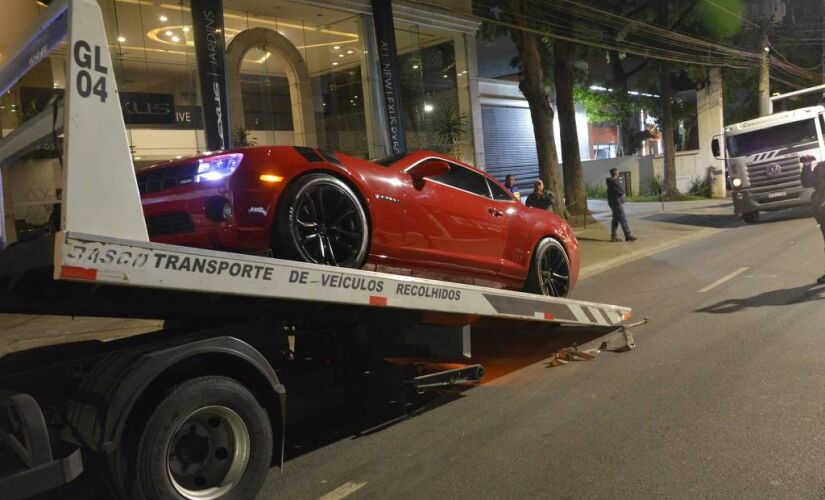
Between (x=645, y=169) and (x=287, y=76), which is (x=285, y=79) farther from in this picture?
(x=645, y=169)

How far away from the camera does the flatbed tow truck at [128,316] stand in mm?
2803

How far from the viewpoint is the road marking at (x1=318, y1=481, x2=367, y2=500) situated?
3.76 metres

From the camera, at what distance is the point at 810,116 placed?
17469mm

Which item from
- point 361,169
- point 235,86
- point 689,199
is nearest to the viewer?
point 361,169

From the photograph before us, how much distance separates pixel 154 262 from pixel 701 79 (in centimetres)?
3220

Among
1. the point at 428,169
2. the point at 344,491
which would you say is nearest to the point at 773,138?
the point at 428,169

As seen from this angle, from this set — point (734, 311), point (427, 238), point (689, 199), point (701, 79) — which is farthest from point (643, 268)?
point (701, 79)

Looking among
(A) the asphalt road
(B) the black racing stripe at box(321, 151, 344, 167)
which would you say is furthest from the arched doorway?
(B) the black racing stripe at box(321, 151, 344, 167)

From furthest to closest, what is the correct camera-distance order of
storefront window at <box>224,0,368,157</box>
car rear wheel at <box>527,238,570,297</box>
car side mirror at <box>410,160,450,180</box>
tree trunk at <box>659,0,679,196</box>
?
1. tree trunk at <box>659,0,679,196</box>
2. storefront window at <box>224,0,368,157</box>
3. car rear wheel at <box>527,238,570,297</box>
4. car side mirror at <box>410,160,450,180</box>

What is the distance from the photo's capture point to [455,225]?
18.6 feet

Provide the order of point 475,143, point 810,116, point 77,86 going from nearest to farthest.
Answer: point 77,86 → point 810,116 → point 475,143

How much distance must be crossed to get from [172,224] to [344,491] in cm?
200

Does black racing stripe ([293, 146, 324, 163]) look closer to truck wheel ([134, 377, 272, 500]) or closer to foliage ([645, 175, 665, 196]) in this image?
truck wheel ([134, 377, 272, 500])

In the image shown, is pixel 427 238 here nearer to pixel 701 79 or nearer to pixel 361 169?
pixel 361 169
